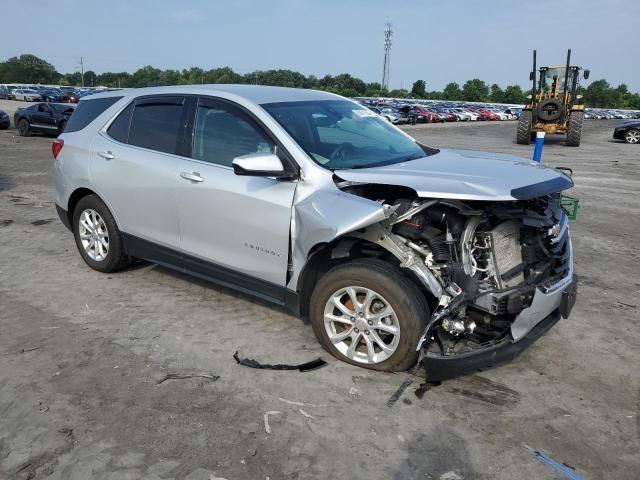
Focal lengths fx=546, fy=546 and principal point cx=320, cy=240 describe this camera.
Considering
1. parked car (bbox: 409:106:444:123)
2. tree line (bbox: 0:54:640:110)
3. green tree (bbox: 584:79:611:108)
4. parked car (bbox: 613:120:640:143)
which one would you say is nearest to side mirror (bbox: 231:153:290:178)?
parked car (bbox: 613:120:640:143)

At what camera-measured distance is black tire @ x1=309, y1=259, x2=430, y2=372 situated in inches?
132

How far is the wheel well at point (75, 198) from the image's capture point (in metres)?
5.30

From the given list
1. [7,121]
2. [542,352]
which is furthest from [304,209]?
[7,121]

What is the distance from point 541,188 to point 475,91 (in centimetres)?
13352

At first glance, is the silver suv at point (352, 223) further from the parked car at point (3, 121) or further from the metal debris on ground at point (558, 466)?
the parked car at point (3, 121)

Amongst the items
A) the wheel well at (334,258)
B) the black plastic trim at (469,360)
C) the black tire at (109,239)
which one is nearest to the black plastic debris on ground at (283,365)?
the wheel well at (334,258)

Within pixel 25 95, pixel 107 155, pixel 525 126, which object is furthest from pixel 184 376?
pixel 25 95

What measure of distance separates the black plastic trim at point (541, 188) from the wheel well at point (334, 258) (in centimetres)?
79

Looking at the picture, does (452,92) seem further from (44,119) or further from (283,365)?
(283,365)

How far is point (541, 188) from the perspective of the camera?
3379 millimetres

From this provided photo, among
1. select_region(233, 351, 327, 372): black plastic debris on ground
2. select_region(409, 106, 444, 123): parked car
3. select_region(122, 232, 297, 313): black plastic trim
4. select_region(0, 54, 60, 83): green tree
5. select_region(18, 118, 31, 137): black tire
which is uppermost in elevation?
→ select_region(0, 54, 60, 83): green tree

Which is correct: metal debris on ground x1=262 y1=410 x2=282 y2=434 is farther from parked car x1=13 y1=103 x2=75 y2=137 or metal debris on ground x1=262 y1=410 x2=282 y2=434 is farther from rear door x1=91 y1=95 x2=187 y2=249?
parked car x1=13 y1=103 x2=75 y2=137

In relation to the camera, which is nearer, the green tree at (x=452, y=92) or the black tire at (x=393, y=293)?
the black tire at (x=393, y=293)

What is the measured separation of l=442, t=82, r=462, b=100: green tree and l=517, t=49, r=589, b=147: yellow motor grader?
108304mm
